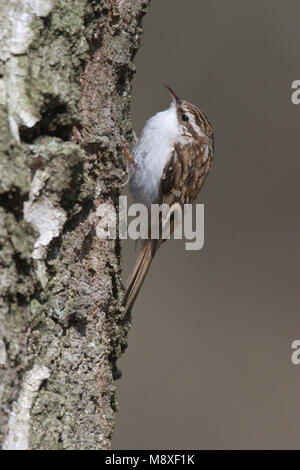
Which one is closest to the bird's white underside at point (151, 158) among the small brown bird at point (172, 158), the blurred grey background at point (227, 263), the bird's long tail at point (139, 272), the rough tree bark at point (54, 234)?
the small brown bird at point (172, 158)

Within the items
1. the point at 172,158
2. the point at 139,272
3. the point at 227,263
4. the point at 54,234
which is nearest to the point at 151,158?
the point at 172,158

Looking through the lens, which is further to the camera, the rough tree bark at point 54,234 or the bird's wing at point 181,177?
the bird's wing at point 181,177

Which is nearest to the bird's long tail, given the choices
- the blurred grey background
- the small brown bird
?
the small brown bird

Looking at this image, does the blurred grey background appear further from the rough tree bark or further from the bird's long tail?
the rough tree bark

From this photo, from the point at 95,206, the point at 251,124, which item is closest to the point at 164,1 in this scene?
the point at 251,124

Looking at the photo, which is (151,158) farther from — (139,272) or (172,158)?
(139,272)

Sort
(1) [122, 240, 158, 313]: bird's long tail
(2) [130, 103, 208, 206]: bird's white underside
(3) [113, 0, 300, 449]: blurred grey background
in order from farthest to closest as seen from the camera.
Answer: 1. (3) [113, 0, 300, 449]: blurred grey background
2. (2) [130, 103, 208, 206]: bird's white underside
3. (1) [122, 240, 158, 313]: bird's long tail

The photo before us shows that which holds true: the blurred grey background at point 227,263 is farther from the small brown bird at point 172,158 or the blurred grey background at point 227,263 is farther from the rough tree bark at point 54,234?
the rough tree bark at point 54,234

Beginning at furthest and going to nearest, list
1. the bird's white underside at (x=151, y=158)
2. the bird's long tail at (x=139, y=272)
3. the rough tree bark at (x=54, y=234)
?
the bird's white underside at (x=151, y=158) < the bird's long tail at (x=139, y=272) < the rough tree bark at (x=54, y=234)
